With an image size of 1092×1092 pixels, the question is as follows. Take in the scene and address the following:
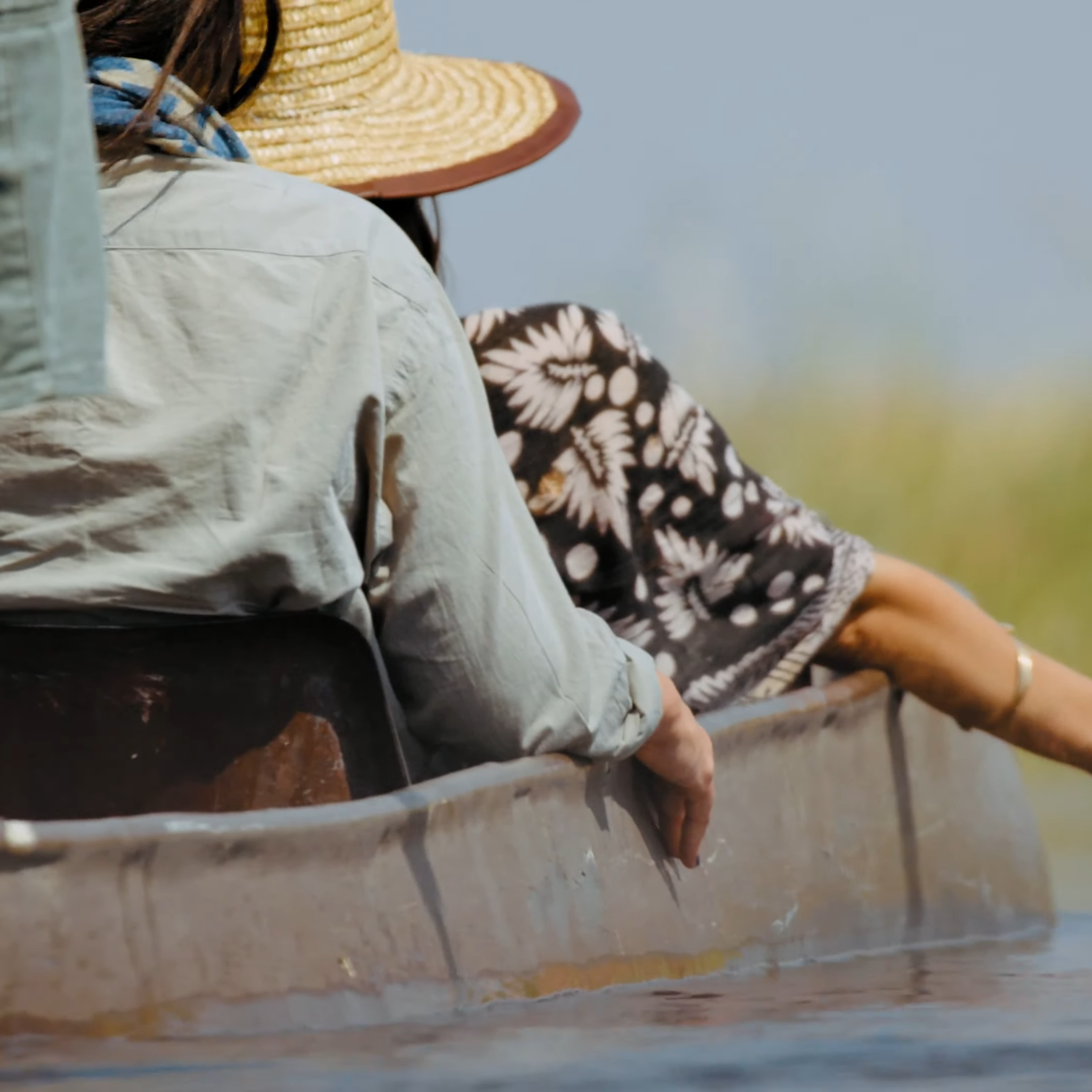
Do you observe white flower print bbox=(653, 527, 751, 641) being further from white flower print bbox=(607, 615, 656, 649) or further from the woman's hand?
the woman's hand

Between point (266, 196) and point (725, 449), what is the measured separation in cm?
88

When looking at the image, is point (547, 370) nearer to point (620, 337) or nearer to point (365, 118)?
point (620, 337)

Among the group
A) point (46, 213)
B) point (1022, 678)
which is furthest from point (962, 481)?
point (46, 213)

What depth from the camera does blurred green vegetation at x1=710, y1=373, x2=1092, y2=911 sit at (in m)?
7.00

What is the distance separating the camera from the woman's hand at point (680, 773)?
1978 mm

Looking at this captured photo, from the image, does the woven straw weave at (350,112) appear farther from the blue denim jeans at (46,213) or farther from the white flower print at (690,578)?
the blue denim jeans at (46,213)

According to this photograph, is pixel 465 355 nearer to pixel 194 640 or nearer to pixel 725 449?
pixel 194 640

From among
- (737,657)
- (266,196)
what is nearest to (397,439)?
(266,196)

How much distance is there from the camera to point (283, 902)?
62.2 inches

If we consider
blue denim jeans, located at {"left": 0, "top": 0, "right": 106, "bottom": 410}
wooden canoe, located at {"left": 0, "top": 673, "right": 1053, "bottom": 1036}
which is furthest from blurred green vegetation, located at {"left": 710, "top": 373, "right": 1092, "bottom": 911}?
blue denim jeans, located at {"left": 0, "top": 0, "right": 106, "bottom": 410}

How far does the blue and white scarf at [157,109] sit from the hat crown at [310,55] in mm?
667

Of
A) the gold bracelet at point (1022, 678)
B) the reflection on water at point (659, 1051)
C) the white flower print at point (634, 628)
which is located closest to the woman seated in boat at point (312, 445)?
the white flower print at point (634, 628)

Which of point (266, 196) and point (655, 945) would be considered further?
point (655, 945)

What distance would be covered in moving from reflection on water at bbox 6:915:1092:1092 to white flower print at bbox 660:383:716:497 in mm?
559
